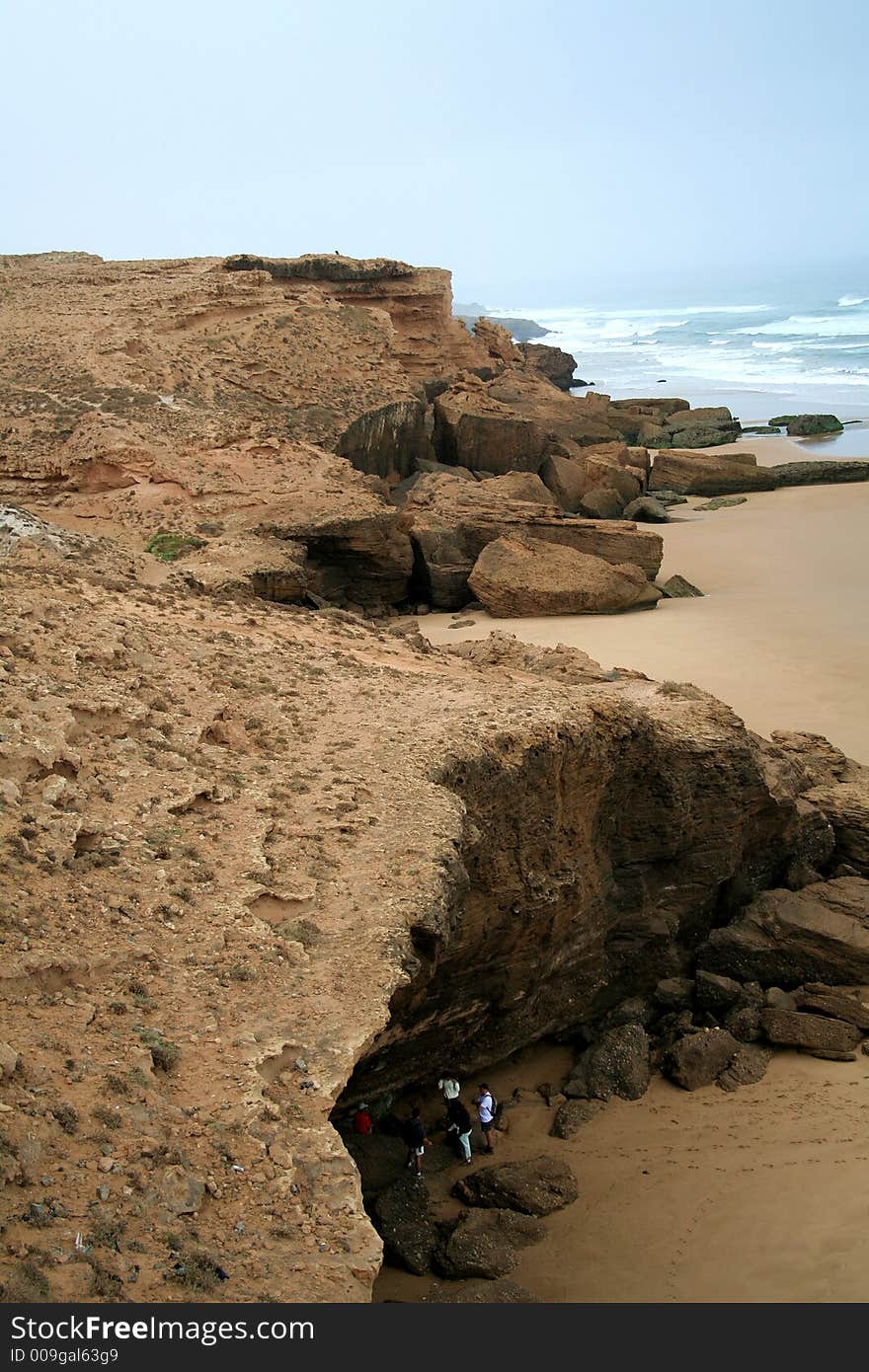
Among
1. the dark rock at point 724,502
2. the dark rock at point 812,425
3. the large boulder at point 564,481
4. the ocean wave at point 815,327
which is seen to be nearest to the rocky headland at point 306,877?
the large boulder at point 564,481

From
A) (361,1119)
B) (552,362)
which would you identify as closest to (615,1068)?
(361,1119)

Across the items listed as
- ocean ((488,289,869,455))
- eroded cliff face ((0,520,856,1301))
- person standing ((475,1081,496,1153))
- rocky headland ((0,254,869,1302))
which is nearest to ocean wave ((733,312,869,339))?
ocean ((488,289,869,455))

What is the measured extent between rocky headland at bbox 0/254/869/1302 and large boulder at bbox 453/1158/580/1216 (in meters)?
0.03

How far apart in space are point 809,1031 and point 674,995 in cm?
101

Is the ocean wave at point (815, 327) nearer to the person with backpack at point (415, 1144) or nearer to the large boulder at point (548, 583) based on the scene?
the large boulder at point (548, 583)

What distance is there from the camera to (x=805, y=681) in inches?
569

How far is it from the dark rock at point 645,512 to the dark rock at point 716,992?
1644cm

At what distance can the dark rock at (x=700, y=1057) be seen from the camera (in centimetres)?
846

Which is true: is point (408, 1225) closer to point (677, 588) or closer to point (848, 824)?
point (848, 824)

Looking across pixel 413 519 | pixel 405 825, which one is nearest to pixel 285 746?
pixel 405 825

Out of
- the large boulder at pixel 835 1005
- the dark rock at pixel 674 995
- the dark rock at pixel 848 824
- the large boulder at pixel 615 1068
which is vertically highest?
the dark rock at pixel 848 824

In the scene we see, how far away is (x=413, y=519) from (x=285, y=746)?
10731 millimetres

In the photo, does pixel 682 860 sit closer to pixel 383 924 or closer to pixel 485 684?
pixel 485 684

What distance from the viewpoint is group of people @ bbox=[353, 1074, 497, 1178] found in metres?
7.67
